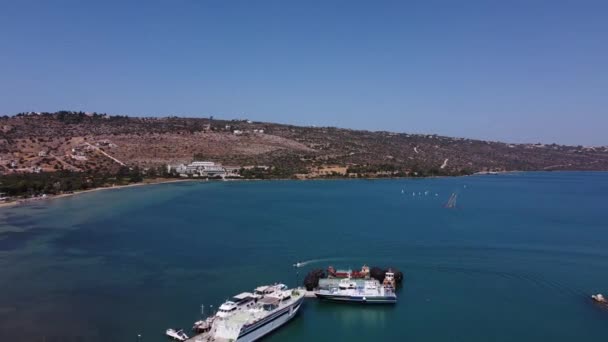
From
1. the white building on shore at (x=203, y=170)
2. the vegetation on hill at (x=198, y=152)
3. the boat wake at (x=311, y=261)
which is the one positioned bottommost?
the boat wake at (x=311, y=261)

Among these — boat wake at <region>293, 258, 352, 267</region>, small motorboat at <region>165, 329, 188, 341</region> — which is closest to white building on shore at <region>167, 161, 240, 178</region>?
boat wake at <region>293, 258, 352, 267</region>

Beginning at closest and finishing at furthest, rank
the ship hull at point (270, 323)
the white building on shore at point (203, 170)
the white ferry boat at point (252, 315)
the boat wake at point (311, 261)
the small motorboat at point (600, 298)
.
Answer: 1. the white ferry boat at point (252, 315)
2. the ship hull at point (270, 323)
3. the small motorboat at point (600, 298)
4. the boat wake at point (311, 261)
5. the white building on shore at point (203, 170)

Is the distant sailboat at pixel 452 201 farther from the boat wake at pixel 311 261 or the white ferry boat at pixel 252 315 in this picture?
the white ferry boat at pixel 252 315

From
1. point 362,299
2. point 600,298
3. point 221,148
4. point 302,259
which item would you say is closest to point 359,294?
point 362,299

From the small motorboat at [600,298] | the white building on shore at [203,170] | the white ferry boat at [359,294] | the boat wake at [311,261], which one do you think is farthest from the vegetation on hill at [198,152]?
the small motorboat at [600,298]

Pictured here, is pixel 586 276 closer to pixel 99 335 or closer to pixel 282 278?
pixel 282 278

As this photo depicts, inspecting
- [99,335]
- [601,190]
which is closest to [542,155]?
[601,190]

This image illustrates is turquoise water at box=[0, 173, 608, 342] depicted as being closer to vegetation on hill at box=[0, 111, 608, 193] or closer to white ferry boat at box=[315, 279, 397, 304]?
white ferry boat at box=[315, 279, 397, 304]
